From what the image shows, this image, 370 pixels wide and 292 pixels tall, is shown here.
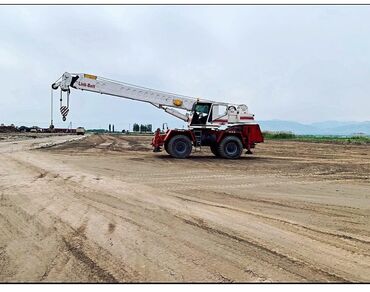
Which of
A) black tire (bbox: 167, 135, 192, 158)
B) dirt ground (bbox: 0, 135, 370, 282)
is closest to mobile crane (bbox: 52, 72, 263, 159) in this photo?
black tire (bbox: 167, 135, 192, 158)

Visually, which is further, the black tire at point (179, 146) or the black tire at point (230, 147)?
the black tire at point (230, 147)

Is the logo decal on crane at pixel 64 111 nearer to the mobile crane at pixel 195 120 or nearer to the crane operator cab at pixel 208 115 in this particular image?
the mobile crane at pixel 195 120

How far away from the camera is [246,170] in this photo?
15.8 metres

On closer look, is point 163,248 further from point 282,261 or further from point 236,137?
point 236,137

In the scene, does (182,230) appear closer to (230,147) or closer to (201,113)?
(201,113)

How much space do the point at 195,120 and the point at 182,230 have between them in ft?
48.3

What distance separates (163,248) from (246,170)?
34.5ft

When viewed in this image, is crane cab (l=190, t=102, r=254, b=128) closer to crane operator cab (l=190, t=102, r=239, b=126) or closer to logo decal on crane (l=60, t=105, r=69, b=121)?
crane operator cab (l=190, t=102, r=239, b=126)

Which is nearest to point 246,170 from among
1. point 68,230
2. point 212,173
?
point 212,173

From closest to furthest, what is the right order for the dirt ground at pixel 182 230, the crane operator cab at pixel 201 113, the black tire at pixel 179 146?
the dirt ground at pixel 182 230, the black tire at pixel 179 146, the crane operator cab at pixel 201 113

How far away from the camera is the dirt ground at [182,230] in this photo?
190 inches

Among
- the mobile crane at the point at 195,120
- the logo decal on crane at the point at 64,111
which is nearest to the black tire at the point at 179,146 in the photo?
the mobile crane at the point at 195,120

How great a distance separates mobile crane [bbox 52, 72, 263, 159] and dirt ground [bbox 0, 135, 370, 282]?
8.39 metres

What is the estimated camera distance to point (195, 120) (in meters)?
21.0
